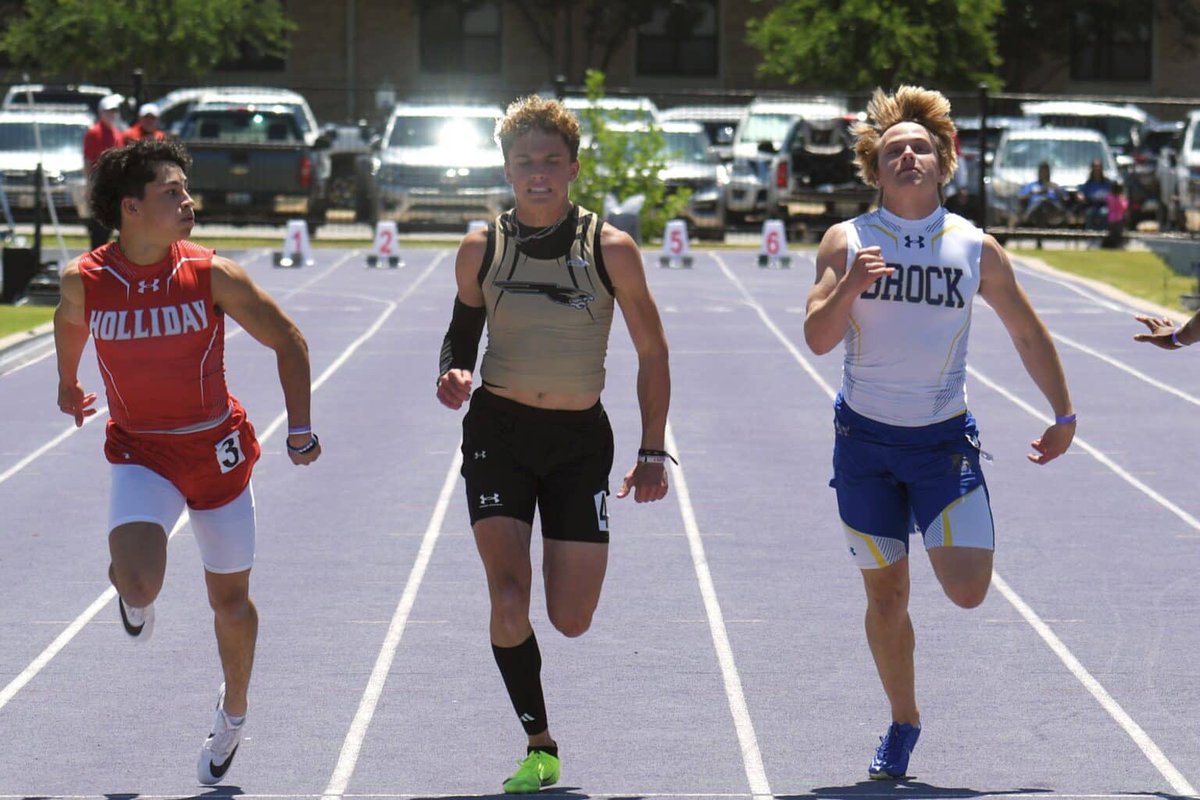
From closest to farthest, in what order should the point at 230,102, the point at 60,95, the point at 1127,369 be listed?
the point at 1127,369 < the point at 230,102 < the point at 60,95

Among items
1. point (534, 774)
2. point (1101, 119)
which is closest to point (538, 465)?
point (534, 774)

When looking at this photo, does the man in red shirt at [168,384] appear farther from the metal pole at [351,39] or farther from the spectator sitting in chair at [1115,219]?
the metal pole at [351,39]

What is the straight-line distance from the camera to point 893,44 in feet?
126

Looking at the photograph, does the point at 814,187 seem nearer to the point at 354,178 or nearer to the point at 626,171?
the point at 626,171

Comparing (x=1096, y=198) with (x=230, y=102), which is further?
(x=230, y=102)

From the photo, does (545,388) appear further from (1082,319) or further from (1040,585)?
(1082,319)

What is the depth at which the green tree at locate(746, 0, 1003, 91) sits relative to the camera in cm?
3847

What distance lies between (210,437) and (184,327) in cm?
32

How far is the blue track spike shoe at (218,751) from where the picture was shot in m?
6.00

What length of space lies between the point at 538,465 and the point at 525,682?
604 millimetres

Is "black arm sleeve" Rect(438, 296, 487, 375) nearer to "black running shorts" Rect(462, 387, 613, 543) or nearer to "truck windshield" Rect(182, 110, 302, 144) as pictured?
"black running shorts" Rect(462, 387, 613, 543)

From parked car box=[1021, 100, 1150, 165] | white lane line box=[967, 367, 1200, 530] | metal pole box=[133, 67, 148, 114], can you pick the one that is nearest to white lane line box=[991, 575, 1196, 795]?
white lane line box=[967, 367, 1200, 530]

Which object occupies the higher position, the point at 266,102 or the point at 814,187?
the point at 266,102

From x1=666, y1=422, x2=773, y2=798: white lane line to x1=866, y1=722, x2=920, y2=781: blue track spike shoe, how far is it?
320mm
